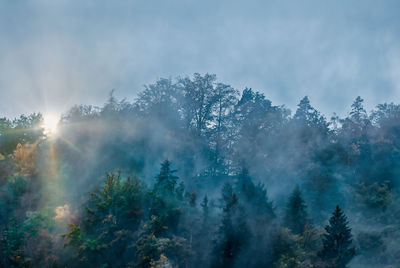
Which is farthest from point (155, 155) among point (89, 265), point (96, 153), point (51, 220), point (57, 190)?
point (89, 265)

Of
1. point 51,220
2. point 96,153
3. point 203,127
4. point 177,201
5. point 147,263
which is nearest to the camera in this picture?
point 147,263

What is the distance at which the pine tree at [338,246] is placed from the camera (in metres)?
18.4

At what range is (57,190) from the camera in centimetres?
2602

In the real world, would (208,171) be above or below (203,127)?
below

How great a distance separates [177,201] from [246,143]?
1797 cm

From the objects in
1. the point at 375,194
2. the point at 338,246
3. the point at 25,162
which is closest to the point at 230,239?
the point at 338,246

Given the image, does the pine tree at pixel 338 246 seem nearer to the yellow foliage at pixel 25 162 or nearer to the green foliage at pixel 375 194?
the green foliage at pixel 375 194

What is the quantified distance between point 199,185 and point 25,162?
20.5 metres

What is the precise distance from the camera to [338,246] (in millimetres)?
18703

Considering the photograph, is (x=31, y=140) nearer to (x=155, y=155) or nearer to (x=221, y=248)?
(x=155, y=155)

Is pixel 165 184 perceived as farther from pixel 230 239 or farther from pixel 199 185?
pixel 199 185

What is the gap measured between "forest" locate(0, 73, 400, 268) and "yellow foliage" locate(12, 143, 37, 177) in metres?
0.15

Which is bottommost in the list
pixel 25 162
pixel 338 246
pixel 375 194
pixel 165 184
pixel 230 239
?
pixel 338 246

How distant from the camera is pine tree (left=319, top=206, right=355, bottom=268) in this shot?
1838cm
